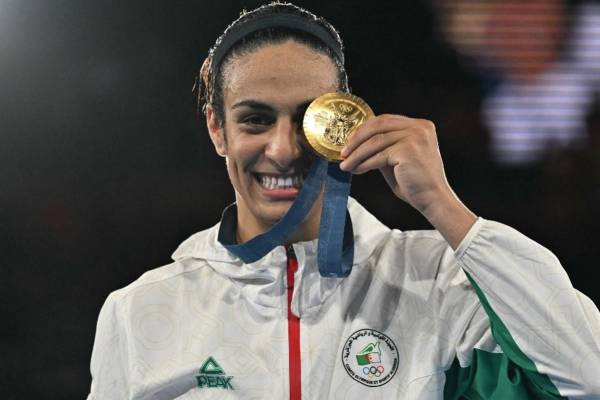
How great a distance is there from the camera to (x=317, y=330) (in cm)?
183

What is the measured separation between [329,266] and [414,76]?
1.61 m

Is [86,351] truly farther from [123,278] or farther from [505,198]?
[505,198]

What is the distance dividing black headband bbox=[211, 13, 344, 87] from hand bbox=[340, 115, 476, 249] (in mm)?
433

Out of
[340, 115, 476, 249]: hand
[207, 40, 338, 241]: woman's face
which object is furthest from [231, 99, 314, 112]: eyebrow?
[340, 115, 476, 249]: hand

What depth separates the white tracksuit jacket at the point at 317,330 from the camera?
1697mm

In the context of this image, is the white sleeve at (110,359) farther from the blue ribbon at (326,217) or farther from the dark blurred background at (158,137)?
the dark blurred background at (158,137)

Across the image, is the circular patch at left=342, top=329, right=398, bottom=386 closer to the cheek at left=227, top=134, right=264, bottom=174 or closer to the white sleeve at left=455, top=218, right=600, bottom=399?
the white sleeve at left=455, top=218, right=600, bottom=399

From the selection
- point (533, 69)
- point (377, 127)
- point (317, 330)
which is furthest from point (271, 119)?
point (533, 69)

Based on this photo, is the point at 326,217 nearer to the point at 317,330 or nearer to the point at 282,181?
the point at 282,181

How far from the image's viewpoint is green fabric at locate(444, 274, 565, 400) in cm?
152

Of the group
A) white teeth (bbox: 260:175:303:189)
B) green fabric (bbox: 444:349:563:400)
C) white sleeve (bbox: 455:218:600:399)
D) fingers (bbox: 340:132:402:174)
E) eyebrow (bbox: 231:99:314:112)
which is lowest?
green fabric (bbox: 444:349:563:400)

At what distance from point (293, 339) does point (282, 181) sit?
1.15 feet

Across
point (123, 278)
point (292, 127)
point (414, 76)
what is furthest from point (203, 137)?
point (292, 127)

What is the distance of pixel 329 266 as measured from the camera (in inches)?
70.4
